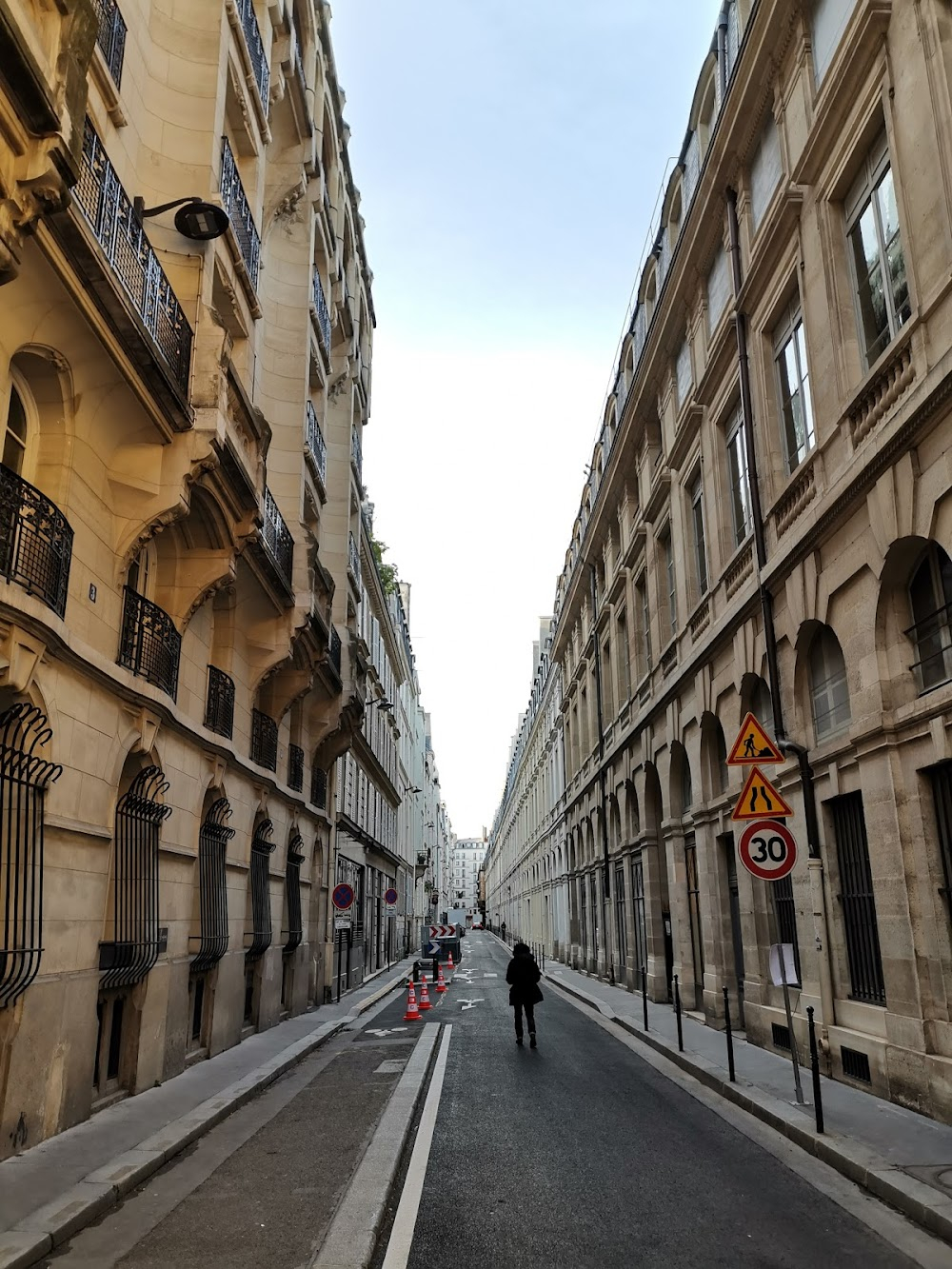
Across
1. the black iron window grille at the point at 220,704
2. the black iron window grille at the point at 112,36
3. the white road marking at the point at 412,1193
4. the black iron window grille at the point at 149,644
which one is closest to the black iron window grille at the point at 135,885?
the black iron window grille at the point at 149,644

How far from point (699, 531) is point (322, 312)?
35.6 feet

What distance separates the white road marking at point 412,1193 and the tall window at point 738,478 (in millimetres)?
10188

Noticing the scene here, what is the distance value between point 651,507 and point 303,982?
13541mm

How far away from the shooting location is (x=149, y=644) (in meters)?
11.9

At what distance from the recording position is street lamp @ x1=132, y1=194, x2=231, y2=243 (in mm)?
11719

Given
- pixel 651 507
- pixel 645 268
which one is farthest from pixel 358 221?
pixel 651 507

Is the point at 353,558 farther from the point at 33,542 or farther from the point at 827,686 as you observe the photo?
the point at 33,542

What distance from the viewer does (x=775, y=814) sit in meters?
9.77

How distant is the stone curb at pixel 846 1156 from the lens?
6.13 meters

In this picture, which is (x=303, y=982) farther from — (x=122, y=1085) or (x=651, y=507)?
(x=651, y=507)

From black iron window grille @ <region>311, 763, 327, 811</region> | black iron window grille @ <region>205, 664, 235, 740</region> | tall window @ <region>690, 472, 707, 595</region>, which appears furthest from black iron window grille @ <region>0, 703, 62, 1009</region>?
black iron window grille @ <region>311, 763, 327, 811</region>

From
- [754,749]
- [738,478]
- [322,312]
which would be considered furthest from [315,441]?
[754,749]

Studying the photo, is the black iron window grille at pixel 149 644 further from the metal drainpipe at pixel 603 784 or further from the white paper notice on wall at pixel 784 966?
the metal drainpipe at pixel 603 784

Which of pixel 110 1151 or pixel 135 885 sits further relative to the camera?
pixel 135 885
